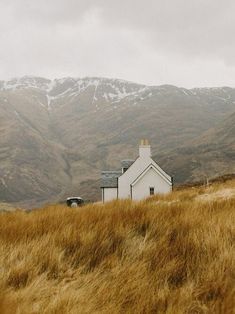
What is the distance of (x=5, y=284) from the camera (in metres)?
3.77

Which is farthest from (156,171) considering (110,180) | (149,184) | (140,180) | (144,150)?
(110,180)

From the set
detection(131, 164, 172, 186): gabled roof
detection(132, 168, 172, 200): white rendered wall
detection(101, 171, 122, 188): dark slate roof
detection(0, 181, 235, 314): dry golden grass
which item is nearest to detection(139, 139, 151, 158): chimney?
detection(131, 164, 172, 186): gabled roof

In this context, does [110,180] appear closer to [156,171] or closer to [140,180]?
[140,180]

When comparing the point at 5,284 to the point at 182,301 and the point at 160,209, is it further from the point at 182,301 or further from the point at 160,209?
the point at 160,209

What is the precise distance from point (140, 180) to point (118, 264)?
46.5 meters

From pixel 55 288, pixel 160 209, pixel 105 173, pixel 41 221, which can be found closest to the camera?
pixel 55 288

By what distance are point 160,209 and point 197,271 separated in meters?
2.46

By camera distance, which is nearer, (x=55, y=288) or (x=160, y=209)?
(x=55, y=288)

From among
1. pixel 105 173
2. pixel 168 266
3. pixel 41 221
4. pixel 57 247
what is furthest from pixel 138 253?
pixel 105 173

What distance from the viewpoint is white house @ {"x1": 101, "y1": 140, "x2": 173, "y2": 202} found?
50.8 metres

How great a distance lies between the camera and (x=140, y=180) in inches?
1997

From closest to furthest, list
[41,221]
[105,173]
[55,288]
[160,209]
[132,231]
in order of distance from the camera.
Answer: [55,288] → [132,231] → [41,221] → [160,209] → [105,173]

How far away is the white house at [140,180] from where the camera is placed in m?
50.8

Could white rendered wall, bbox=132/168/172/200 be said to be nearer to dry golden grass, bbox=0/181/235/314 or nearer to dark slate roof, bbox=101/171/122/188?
dark slate roof, bbox=101/171/122/188
